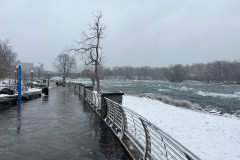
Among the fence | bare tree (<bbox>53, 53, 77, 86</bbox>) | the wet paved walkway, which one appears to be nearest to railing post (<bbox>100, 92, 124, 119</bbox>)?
the fence

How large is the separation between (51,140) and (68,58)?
168 feet

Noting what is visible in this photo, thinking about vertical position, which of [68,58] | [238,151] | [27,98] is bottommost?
[238,151]

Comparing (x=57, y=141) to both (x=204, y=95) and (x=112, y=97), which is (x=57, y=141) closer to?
(x=112, y=97)

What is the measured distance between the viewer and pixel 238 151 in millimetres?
7711

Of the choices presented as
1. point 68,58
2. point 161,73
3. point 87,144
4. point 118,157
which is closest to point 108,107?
point 87,144

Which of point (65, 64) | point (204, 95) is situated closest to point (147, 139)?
point (204, 95)

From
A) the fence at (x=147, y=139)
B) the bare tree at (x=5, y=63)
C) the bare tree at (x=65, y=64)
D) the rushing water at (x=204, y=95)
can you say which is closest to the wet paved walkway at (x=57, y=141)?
the fence at (x=147, y=139)

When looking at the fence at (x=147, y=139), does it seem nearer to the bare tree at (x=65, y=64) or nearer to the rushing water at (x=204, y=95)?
the rushing water at (x=204, y=95)

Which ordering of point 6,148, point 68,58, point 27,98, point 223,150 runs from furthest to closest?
point 68,58 < point 27,98 < point 223,150 < point 6,148

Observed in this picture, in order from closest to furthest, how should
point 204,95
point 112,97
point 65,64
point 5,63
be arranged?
point 112,97
point 5,63
point 204,95
point 65,64

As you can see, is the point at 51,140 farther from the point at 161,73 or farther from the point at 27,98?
the point at 161,73

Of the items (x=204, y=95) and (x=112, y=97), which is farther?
(x=204, y=95)

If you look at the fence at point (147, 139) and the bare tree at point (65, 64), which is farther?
the bare tree at point (65, 64)

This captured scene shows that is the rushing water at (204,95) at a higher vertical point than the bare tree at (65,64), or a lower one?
lower
